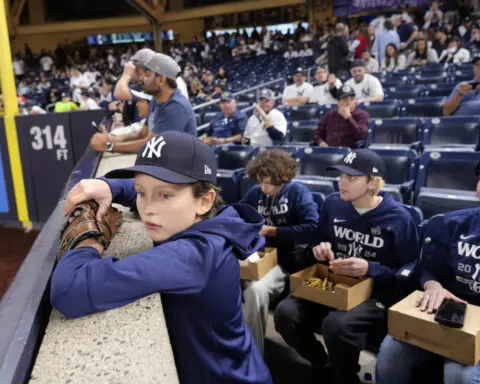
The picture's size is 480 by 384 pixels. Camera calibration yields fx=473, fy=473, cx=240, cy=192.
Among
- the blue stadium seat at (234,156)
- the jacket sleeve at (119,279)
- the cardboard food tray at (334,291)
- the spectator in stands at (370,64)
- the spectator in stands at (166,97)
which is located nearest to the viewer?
the jacket sleeve at (119,279)

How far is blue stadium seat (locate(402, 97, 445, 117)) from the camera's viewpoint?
5.89 meters

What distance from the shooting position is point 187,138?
4.34 ft

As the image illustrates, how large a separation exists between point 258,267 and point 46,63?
23733 millimetres

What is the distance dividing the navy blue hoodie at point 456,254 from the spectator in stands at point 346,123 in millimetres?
3034

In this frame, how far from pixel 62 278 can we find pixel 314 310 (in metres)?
1.75

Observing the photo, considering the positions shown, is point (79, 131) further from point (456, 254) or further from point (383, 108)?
point (383, 108)

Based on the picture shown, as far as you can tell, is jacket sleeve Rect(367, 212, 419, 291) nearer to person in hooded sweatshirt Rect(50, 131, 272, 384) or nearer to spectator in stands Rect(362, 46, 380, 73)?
person in hooded sweatshirt Rect(50, 131, 272, 384)

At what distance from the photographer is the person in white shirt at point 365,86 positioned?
6833 mm

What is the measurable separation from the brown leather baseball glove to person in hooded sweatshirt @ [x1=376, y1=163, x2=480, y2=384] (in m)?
1.32

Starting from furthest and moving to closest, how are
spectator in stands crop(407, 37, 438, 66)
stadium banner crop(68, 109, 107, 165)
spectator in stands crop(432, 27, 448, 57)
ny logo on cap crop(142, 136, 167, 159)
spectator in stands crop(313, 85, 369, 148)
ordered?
spectator in stands crop(432, 27, 448, 57), spectator in stands crop(407, 37, 438, 66), spectator in stands crop(313, 85, 369, 148), stadium banner crop(68, 109, 107, 165), ny logo on cap crop(142, 136, 167, 159)

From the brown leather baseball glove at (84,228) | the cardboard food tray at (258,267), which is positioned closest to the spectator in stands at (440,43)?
the cardboard food tray at (258,267)

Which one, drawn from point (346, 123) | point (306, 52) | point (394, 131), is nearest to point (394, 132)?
point (394, 131)

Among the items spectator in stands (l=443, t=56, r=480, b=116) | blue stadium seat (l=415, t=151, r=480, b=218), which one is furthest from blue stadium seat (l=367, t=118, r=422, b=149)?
blue stadium seat (l=415, t=151, r=480, b=218)

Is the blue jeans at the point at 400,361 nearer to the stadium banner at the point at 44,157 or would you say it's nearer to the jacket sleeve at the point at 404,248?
the jacket sleeve at the point at 404,248
